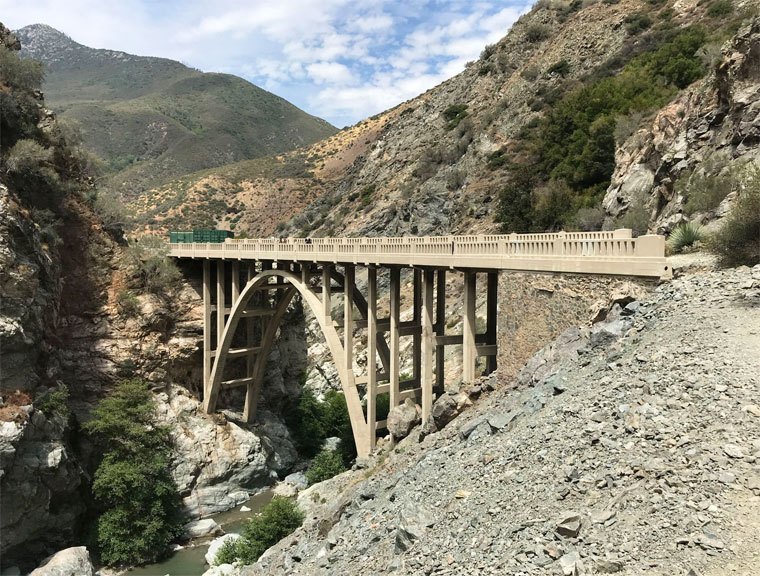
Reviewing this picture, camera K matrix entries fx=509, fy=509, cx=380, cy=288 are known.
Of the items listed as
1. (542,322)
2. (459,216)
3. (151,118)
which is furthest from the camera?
(151,118)

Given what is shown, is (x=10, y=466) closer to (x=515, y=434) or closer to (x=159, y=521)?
(x=159, y=521)

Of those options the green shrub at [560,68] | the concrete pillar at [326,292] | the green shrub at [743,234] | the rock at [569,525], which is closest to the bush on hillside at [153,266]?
the concrete pillar at [326,292]

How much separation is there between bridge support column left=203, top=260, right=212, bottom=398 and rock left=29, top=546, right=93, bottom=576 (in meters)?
9.80

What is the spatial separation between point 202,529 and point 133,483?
3.65m

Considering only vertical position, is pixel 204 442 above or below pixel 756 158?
below

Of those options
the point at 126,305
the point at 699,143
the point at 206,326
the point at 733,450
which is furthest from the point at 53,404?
the point at 699,143

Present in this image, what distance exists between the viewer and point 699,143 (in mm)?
17797

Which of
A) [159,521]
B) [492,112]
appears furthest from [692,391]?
[492,112]

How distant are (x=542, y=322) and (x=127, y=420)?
17.3 m

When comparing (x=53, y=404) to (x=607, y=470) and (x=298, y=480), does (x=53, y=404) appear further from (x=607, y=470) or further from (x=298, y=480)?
(x=607, y=470)

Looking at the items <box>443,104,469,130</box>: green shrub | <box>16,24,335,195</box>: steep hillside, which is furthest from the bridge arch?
<box>16,24,335,195</box>: steep hillside

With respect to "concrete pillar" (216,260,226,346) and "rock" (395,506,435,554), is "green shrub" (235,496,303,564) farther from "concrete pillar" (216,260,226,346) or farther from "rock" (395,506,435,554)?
"concrete pillar" (216,260,226,346)

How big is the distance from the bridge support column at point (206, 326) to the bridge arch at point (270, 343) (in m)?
0.28

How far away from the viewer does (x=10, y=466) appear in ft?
50.2
